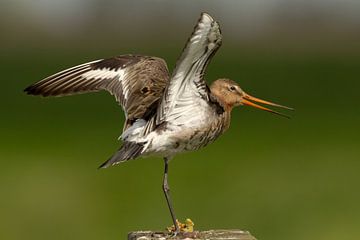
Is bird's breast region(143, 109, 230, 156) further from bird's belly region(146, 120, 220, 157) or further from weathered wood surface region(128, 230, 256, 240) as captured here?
weathered wood surface region(128, 230, 256, 240)

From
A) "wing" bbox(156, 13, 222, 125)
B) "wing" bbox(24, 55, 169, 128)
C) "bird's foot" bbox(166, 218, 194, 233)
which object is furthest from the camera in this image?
"wing" bbox(24, 55, 169, 128)

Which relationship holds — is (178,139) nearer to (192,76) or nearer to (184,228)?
(192,76)

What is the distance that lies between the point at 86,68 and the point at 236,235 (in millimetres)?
2751

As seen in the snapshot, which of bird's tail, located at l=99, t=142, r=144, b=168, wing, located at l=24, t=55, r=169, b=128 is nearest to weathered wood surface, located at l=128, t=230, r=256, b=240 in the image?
bird's tail, located at l=99, t=142, r=144, b=168

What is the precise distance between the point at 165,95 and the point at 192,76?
25 cm

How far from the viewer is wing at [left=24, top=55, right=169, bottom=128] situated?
8.92 metres

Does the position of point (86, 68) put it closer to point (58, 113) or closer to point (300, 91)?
point (58, 113)

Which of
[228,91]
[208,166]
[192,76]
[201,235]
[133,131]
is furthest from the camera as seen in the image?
[208,166]

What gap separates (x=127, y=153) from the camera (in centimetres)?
849

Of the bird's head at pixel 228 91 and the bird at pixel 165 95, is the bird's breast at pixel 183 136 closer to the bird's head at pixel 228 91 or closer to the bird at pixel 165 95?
the bird at pixel 165 95

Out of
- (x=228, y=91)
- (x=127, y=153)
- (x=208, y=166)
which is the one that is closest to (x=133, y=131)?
(x=127, y=153)

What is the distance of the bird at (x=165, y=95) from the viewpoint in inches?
320

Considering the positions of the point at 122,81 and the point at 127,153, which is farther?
the point at 122,81

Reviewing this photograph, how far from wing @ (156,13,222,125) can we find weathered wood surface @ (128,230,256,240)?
98 centimetres
